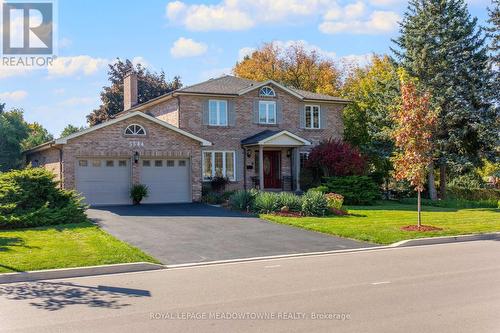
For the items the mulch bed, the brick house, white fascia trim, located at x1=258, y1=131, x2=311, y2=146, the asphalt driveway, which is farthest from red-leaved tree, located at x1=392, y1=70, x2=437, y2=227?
the brick house

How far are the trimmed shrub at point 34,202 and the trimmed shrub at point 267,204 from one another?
6.85 meters

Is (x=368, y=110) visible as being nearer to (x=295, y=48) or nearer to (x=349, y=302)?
(x=295, y=48)

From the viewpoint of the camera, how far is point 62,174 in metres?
24.0

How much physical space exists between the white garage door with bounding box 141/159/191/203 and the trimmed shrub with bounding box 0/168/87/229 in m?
6.68

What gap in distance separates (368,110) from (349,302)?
2724 centimetres

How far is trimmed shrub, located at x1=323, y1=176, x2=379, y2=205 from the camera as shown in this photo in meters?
26.8

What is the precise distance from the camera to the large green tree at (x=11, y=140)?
3656cm

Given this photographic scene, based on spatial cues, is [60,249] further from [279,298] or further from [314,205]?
[314,205]

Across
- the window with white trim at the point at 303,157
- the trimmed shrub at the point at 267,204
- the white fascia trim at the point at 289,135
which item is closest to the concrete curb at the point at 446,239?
the trimmed shrub at the point at 267,204

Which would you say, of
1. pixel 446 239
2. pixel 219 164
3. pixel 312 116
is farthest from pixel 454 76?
pixel 446 239

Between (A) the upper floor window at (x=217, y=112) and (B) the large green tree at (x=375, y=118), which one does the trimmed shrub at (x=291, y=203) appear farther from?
(B) the large green tree at (x=375, y=118)

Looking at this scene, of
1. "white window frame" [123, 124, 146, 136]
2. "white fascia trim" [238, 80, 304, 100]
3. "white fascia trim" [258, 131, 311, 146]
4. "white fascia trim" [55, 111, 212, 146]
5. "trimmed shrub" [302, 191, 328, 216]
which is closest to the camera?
"trimmed shrub" [302, 191, 328, 216]

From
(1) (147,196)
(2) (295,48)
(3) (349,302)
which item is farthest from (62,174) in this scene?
(2) (295,48)

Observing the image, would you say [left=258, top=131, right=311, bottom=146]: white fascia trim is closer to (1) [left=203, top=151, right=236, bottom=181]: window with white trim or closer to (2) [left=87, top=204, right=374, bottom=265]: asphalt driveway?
(1) [left=203, top=151, right=236, bottom=181]: window with white trim
